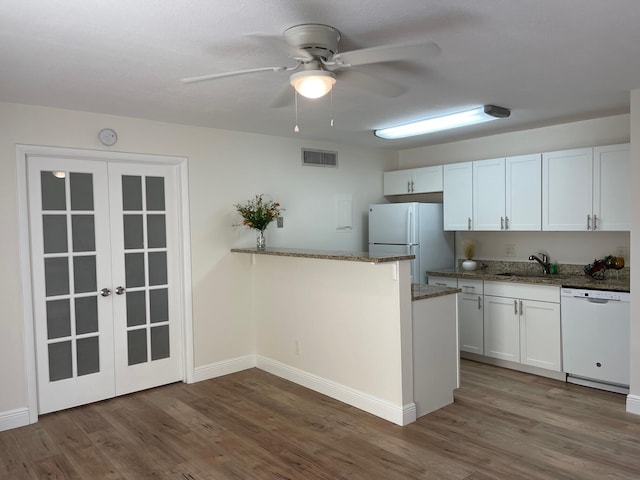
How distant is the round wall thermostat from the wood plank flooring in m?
2.21

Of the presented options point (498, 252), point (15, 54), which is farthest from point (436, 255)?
point (15, 54)

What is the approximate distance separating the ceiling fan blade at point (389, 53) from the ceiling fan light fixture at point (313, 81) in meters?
0.09

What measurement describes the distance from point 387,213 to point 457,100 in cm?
203

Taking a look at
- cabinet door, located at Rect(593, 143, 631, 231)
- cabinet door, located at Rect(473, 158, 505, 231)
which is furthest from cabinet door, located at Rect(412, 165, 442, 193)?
cabinet door, located at Rect(593, 143, 631, 231)

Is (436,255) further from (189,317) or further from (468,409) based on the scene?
(189,317)

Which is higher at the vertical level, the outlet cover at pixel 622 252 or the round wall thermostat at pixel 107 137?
the round wall thermostat at pixel 107 137

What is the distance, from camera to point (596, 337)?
13.3 feet

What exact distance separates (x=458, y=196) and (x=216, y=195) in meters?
2.63

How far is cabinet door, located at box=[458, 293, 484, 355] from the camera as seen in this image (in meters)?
4.88

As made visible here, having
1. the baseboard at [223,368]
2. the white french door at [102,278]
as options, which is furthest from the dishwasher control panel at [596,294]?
the white french door at [102,278]

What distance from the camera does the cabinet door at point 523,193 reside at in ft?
15.2

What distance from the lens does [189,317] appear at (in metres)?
4.53

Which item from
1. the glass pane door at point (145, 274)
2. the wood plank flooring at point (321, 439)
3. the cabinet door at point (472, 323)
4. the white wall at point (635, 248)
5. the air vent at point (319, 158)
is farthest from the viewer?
the air vent at point (319, 158)

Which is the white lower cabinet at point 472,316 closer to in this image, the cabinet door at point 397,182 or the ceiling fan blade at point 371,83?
the cabinet door at point 397,182
